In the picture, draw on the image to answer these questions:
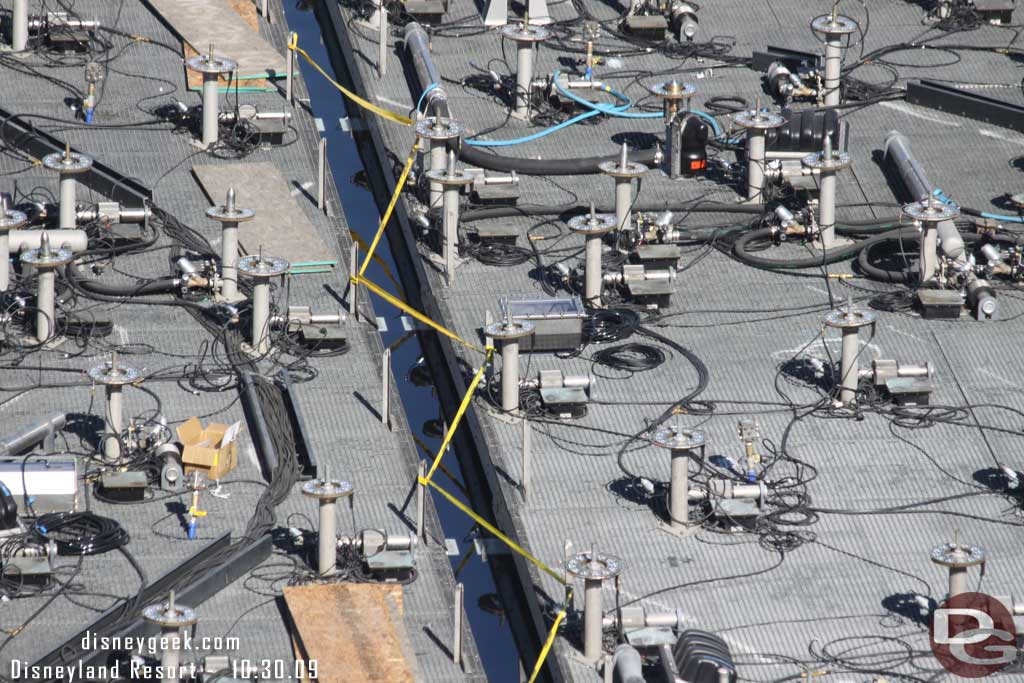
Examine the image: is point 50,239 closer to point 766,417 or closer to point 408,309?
point 408,309

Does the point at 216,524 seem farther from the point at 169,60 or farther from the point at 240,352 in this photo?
the point at 169,60

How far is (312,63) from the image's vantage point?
4775 cm

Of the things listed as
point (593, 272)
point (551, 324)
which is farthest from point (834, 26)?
point (551, 324)

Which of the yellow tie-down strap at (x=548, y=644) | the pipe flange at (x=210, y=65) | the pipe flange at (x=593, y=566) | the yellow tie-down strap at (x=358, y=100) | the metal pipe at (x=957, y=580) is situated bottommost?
the yellow tie-down strap at (x=548, y=644)

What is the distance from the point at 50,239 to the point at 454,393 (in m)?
6.12

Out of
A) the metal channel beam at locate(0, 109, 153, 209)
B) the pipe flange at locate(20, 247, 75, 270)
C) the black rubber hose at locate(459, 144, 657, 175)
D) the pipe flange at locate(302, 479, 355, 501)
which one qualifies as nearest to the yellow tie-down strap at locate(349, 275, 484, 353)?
the black rubber hose at locate(459, 144, 657, 175)

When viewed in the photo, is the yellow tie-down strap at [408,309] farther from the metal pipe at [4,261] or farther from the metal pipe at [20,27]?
the metal pipe at [20,27]

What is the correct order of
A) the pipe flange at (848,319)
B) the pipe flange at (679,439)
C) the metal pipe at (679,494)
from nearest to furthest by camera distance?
the pipe flange at (679,439) → the metal pipe at (679,494) → the pipe flange at (848,319)

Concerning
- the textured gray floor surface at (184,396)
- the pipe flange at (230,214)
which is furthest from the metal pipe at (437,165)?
the pipe flange at (230,214)

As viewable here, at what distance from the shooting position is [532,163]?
145 feet

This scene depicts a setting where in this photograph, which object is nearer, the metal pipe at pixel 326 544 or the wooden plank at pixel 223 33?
the metal pipe at pixel 326 544

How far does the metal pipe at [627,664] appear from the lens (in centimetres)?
3155

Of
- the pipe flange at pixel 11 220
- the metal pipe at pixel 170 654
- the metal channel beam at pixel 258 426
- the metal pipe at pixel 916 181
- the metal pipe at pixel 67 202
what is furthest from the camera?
the metal pipe at pixel 916 181

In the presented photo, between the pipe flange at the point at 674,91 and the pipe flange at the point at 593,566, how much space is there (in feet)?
45.5
